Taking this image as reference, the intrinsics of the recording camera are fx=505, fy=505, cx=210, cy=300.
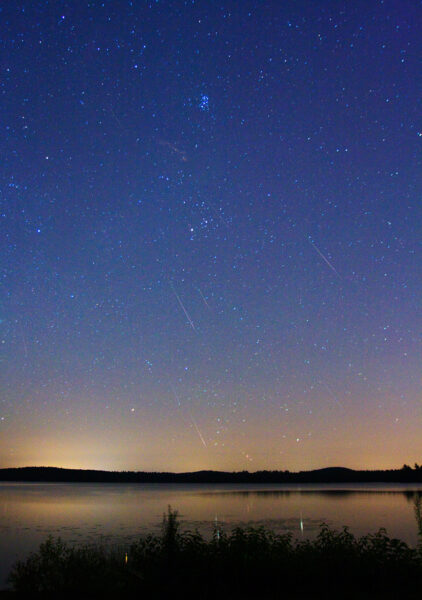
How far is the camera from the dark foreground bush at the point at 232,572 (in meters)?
13.0

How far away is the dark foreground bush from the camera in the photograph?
13000mm

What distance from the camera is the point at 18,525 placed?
44.2m

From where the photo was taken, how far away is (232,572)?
14469mm

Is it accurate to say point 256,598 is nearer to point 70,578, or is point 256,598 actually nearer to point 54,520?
point 70,578

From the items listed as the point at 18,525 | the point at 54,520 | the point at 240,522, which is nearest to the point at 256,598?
the point at 240,522

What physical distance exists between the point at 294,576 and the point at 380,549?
3.05m

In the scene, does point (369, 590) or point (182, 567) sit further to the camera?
point (182, 567)

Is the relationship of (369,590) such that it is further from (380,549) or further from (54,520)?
(54,520)

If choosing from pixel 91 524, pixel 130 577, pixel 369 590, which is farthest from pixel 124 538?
pixel 369 590

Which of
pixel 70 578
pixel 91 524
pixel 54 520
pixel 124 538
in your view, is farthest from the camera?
pixel 54 520

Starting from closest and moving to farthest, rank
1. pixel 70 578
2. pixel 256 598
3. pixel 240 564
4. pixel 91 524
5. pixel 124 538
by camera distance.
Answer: pixel 256 598, pixel 70 578, pixel 240 564, pixel 124 538, pixel 91 524

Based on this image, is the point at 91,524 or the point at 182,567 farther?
the point at 91,524

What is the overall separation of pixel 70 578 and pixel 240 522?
33.0 metres

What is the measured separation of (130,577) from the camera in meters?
13.8
